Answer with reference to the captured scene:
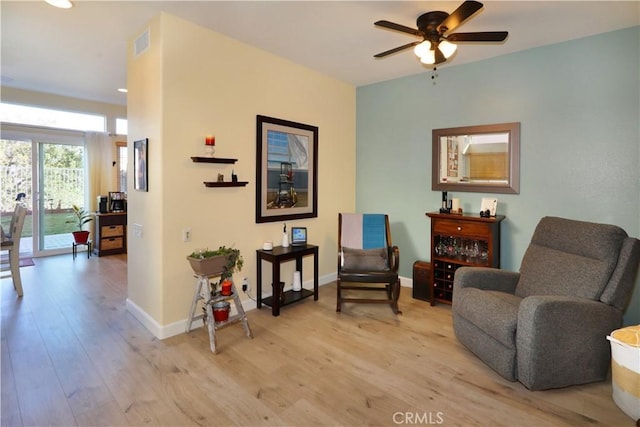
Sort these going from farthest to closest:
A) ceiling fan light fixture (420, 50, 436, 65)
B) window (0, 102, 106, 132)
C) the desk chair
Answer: window (0, 102, 106, 132)
the desk chair
ceiling fan light fixture (420, 50, 436, 65)

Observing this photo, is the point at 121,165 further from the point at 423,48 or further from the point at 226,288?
the point at 423,48

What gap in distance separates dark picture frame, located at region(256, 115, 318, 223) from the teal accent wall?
3.41 ft

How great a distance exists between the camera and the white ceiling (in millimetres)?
2658

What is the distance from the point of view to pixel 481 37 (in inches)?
96.0

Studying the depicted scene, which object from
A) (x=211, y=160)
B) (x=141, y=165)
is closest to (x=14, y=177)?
(x=141, y=165)

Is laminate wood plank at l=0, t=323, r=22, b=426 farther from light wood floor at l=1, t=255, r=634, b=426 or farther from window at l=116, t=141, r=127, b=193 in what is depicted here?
window at l=116, t=141, r=127, b=193

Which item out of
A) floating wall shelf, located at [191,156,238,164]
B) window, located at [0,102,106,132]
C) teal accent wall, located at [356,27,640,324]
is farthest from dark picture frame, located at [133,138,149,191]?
window, located at [0,102,106,132]

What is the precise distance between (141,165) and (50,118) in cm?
414

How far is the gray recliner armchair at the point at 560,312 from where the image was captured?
2.14 metres

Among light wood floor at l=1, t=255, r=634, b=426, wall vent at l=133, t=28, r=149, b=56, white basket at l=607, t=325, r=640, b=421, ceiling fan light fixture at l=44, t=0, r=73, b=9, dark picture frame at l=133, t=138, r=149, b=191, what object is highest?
ceiling fan light fixture at l=44, t=0, r=73, b=9

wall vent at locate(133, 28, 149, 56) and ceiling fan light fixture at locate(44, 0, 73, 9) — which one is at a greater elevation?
ceiling fan light fixture at locate(44, 0, 73, 9)

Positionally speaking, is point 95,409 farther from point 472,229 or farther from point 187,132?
point 472,229

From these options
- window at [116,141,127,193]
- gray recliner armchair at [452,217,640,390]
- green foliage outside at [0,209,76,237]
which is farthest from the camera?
window at [116,141,127,193]

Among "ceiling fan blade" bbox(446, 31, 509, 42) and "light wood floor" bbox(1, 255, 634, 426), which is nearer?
"light wood floor" bbox(1, 255, 634, 426)
